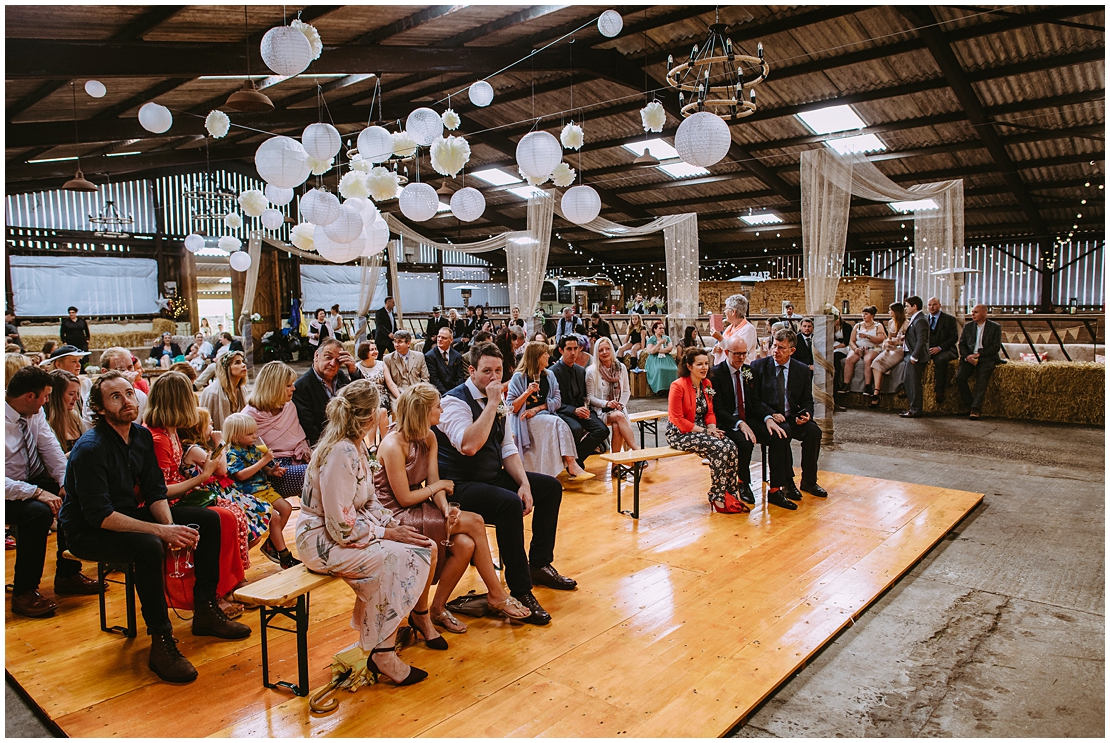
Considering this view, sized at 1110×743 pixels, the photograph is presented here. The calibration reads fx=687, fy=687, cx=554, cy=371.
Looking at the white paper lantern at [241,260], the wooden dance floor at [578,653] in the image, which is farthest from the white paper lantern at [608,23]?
the white paper lantern at [241,260]

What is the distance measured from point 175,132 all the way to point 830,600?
11.5 metres

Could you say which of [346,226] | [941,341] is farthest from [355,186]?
[941,341]

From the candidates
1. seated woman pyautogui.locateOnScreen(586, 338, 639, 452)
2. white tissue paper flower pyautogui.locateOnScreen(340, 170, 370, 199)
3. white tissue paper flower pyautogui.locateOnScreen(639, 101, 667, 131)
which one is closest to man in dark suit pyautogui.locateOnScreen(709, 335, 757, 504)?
seated woman pyautogui.locateOnScreen(586, 338, 639, 452)

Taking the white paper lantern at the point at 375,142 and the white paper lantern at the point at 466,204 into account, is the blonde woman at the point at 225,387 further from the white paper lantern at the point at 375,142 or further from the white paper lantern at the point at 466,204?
the white paper lantern at the point at 466,204

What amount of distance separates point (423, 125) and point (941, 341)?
254 inches

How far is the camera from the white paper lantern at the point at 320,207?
17.9 feet

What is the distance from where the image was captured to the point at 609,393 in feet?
18.7

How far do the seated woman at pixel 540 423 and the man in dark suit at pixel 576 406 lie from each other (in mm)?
74

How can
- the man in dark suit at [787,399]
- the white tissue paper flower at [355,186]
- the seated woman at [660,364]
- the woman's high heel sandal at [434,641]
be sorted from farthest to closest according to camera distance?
the seated woman at [660,364] → the white tissue paper flower at [355,186] → the man in dark suit at [787,399] → the woman's high heel sandal at [434,641]

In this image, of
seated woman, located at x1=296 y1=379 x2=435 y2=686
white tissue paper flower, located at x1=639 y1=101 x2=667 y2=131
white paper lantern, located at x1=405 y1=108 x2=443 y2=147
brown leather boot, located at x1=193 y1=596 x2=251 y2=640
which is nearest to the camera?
seated woman, located at x1=296 y1=379 x2=435 y2=686

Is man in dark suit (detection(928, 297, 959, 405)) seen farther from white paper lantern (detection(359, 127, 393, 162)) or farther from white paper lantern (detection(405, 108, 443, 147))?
white paper lantern (detection(359, 127, 393, 162))

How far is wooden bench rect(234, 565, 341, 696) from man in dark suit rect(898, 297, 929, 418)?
776cm

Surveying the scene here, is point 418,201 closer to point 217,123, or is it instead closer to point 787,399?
point 217,123

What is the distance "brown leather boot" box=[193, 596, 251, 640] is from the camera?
2854 mm
